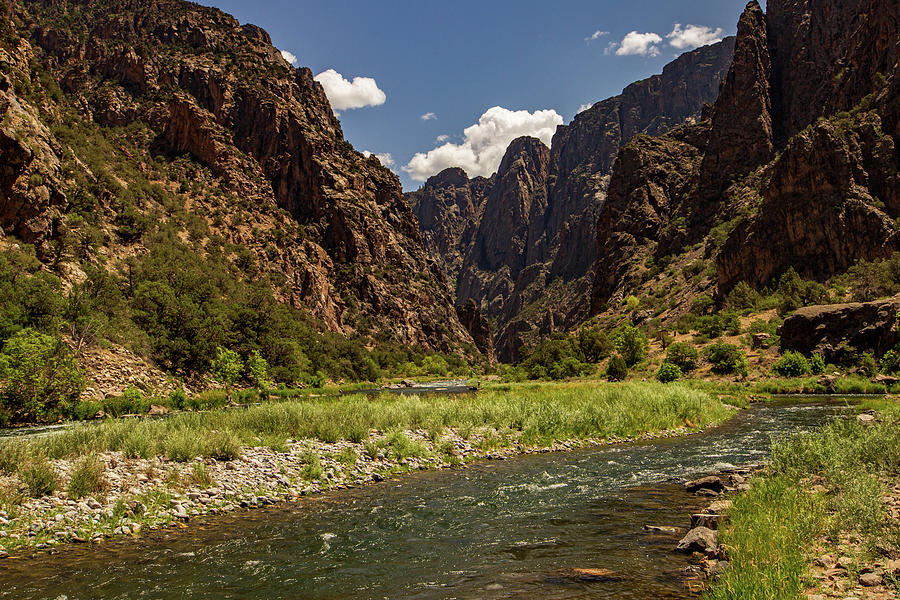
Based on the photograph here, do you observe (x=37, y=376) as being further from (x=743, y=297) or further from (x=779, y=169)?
(x=779, y=169)

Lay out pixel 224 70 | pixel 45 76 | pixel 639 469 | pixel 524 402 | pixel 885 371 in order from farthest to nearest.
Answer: pixel 224 70 → pixel 45 76 → pixel 885 371 → pixel 524 402 → pixel 639 469

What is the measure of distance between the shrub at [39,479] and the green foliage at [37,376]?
24717mm

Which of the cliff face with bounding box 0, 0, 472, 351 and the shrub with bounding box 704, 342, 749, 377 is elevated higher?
the cliff face with bounding box 0, 0, 472, 351

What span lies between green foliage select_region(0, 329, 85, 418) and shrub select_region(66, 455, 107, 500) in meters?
24.8

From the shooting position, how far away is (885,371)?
42.2 meters

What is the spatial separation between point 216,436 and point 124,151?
412 feet

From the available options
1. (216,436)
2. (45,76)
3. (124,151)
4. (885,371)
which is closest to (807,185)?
(885,371)

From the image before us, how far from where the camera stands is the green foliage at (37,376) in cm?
3272

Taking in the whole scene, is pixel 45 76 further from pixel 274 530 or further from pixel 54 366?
pixel 274 530

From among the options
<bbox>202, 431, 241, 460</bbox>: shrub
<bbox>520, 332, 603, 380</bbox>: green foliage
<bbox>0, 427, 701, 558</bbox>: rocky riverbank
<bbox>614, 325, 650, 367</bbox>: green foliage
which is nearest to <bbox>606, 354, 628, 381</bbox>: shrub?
<bbox>614, 325, 650, 367</bbox>: green foliage

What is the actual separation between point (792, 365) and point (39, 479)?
5902 centimetres

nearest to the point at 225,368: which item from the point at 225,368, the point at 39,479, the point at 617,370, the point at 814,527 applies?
the point at 225,368

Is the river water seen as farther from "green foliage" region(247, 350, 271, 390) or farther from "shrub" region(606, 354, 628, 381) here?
"green foliage" region(247, 350, 271, 390)

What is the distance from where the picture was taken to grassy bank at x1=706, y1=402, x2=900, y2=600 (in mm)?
6898
